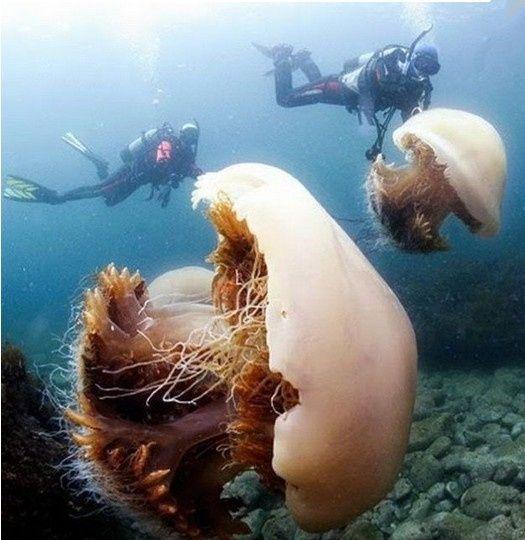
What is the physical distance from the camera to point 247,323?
7.38ft

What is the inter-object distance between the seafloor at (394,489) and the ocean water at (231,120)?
0.96 meters

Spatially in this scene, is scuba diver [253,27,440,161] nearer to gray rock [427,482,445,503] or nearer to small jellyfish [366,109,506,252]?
small jellyfish [366,109,506,252]

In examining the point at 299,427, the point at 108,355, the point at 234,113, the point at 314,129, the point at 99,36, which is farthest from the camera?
the point at 314,129

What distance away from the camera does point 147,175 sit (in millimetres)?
11438

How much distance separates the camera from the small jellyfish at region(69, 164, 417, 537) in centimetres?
189

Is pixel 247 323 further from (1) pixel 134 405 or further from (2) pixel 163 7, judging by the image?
(2) pixel 163 7

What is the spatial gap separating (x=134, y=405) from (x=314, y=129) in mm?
81396

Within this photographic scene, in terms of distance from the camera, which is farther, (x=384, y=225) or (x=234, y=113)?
(x=234, y=113)

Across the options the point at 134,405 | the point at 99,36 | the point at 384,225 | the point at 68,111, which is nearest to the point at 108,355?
the point at 134,405

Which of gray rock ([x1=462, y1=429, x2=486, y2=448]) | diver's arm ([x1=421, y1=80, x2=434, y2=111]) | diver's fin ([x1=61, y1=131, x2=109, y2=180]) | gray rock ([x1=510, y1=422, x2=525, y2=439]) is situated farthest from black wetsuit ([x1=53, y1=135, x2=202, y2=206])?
gray rock ([x1=510, y1=422, x2=525, y2=439])

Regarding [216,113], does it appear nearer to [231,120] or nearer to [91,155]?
[231,120]

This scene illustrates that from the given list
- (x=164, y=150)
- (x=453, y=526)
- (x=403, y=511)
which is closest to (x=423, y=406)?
(x=403, y=511)

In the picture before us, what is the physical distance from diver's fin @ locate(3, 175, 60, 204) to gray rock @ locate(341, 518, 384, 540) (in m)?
8.49

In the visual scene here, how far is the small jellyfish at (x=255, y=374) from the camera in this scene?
1.89 m
